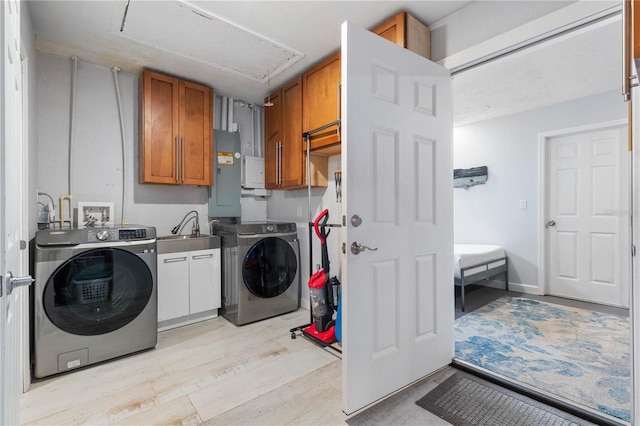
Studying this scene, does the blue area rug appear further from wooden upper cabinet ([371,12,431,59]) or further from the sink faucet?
the sink faucet

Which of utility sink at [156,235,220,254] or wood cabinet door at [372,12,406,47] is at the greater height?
wood cabinet door at [372,12,406,47]

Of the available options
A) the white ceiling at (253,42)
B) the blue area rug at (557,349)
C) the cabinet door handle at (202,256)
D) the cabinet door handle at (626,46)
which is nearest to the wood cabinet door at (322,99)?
the white ceiling at (253,42)

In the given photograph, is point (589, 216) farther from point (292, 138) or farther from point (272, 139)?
point (272, 139)

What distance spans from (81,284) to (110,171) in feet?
3.99

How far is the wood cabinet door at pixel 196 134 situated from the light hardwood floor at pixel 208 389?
5.14ft

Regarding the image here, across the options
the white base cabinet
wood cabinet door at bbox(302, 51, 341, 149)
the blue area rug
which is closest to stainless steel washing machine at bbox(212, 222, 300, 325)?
the white base cabinet

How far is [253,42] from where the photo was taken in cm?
237

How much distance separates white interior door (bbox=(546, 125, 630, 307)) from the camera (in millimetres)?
3414

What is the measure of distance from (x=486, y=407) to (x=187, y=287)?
97.6 inches

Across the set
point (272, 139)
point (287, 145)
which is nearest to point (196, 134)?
point (272, 139)

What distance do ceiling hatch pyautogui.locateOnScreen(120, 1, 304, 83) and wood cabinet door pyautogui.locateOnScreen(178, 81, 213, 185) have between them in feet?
1.47

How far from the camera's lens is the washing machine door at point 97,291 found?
6.52ft

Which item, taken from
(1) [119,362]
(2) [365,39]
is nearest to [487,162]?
(2) [365,39]

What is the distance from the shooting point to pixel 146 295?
230cm
